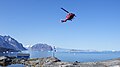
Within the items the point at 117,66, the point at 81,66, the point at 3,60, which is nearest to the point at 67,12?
the point at 81,66

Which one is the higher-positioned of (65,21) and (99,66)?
(65,21)

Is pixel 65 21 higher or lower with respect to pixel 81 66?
higher

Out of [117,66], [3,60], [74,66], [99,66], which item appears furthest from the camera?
[3,60]

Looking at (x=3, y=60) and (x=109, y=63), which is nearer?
(x=109, y=63)

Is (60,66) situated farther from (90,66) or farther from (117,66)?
(117,66)

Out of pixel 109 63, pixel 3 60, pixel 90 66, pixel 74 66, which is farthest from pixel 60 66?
pixel 3 60

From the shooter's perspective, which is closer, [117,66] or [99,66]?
[117,66]

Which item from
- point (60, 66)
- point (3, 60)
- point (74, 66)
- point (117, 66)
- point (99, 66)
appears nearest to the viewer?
point (117, 66)

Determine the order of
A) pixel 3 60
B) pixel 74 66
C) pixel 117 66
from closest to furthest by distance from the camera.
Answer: pixel 117 66
pixel 74 66
pixel 3 60

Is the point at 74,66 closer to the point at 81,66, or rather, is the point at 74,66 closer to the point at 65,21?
the point at 81,66

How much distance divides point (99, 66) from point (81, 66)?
1.72 metres

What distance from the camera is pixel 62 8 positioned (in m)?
17.9

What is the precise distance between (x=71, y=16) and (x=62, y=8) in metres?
1.43

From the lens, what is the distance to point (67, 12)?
63.0ft
